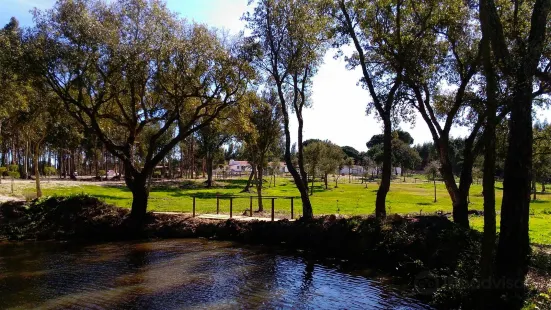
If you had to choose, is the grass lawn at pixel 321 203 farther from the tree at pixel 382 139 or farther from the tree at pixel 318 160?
the tree at pixel 382 139

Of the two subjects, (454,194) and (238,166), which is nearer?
(454,194)

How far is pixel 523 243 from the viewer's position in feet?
32.8

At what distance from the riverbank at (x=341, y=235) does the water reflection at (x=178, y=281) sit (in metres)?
1.39

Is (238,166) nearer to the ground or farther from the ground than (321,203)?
farther from the ground

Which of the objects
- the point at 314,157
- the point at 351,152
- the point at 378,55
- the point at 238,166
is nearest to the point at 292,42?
the point at 378,55

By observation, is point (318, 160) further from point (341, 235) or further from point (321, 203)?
point (341, 235)

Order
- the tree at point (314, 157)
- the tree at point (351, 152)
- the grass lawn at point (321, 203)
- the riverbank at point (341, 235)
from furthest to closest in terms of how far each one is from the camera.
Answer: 1. the tree at point (351, 152)
2. the tree at point (314, 157)
3. the grass lawn at point (321, 203)
4. the riverbank at point (341, 235)

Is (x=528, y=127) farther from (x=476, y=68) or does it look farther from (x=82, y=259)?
(x=82, y=259)

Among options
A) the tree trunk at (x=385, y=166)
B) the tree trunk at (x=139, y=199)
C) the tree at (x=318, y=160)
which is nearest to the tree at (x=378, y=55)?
the tree trunk at (x=385, y=166)

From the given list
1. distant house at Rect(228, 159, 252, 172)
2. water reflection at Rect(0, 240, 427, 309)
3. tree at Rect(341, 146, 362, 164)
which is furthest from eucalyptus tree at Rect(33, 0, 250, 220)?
tree at Rect(341, 146, 362, 164)

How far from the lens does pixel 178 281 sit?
13188mm

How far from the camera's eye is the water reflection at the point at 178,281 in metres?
11.1

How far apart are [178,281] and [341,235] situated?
7.37 meters

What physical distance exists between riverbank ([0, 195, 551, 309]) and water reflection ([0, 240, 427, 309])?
54.6 inches
